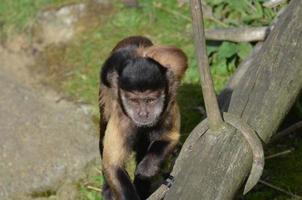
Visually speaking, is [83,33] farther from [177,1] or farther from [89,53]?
[177,1]

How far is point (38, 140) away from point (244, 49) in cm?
180

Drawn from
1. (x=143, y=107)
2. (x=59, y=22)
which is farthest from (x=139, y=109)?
(x=59, y=22)

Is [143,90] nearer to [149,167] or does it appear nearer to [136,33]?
[149,167]

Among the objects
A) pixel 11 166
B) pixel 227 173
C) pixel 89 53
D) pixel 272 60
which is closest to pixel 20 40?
pixel 89 53

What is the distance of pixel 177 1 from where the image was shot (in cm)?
722

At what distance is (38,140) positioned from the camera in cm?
583

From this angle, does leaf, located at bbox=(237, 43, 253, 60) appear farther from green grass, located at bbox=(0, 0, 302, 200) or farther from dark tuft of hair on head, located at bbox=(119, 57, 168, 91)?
dark tuft of hair on head, located at bbox=(119, 57, 168, 91)

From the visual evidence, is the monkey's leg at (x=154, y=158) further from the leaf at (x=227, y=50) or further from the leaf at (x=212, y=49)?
the leaf at (x=212, y=49)

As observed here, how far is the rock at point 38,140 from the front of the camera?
5.36m

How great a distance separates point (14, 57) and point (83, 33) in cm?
69

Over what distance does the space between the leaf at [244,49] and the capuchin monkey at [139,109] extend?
5.81 ft

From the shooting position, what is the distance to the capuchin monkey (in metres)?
4.10

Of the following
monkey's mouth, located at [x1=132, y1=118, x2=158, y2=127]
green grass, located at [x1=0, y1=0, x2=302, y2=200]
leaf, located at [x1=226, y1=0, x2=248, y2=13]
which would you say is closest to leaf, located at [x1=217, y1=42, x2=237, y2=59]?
green grass, located at [x1=0, y1=0, x2=302, y2=200]

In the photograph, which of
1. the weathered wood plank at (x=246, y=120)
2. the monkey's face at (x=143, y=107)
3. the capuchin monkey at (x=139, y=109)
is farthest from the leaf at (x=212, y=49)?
the monkey's face at (x=143, y=107)
